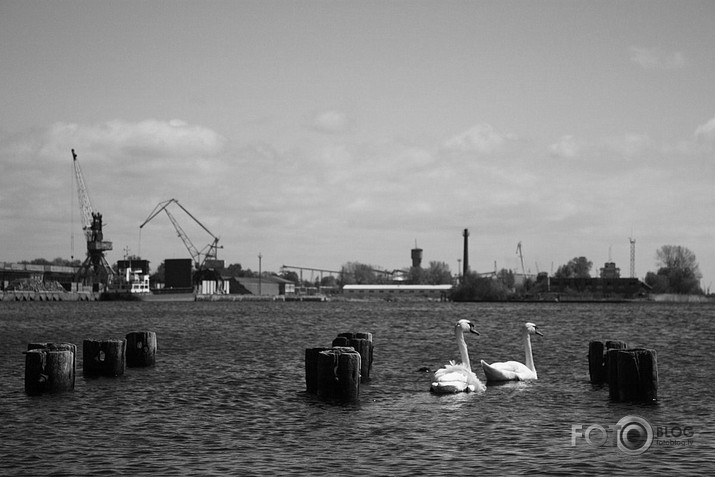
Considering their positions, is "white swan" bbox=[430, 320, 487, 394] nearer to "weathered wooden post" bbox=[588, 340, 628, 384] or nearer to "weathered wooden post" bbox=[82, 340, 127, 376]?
"weathered wooden post" bbox=[588, 340, 628, 384]

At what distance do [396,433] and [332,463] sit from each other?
3.32 metres

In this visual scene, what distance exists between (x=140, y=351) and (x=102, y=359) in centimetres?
368

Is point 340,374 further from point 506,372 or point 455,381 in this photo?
point 506,372

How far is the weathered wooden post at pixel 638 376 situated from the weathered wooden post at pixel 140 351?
710 inches

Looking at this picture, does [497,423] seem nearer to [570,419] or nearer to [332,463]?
[570,419]

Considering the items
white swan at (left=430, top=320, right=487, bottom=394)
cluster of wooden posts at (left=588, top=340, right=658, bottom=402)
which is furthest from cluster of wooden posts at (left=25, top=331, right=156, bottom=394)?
cluster of wooden posts at (left=588, top=340, right=658, bottom=402)

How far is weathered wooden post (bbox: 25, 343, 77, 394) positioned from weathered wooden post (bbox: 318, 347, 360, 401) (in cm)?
748

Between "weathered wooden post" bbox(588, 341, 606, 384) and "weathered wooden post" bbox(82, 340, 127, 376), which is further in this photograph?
"weathered wooden post" bbox(82, 340, 127, 376)

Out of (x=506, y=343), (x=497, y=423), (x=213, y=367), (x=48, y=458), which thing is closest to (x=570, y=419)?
(x=497, y=423)

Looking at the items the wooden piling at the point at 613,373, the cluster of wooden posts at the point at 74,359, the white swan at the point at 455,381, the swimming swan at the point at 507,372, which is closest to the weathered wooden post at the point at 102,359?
the cluster of wooden posts at the point at 74,359

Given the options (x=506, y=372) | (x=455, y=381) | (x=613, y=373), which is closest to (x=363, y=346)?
(x=506, y=372)

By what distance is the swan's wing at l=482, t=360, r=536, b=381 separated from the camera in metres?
28.4

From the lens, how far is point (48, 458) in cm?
1697

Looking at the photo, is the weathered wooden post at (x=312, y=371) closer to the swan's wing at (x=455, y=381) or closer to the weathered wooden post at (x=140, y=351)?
the swan's wing at (x=455, y=381)
